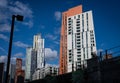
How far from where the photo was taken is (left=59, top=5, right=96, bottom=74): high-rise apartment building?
17112 cm

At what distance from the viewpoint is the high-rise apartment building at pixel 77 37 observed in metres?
171

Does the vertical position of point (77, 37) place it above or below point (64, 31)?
below

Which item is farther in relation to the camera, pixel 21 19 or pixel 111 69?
pixel 111 69

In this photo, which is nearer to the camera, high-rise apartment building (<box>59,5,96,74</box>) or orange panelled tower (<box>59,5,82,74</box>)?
high-rise apartment building (<box>59,5,96,74</box>)

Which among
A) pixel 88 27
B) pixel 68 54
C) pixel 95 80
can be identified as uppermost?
pixel 88 27

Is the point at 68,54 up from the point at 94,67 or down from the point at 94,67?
up

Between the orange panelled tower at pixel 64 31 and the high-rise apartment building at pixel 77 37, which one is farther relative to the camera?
the orange panelled tower at pixel 64 31

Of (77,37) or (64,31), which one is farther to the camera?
(64,31)

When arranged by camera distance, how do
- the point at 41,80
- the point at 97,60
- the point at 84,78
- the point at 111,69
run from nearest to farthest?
the point at 111,69 → the point at 97,60 → the point at 84,78 → the point at 41,80

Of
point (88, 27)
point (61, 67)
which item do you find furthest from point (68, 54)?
point (88, 27)

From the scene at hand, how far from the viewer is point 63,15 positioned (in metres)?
188

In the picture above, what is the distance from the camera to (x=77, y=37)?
581ft

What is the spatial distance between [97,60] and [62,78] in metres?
8.03

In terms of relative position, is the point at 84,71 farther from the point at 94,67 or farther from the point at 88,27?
the point at 88,27
